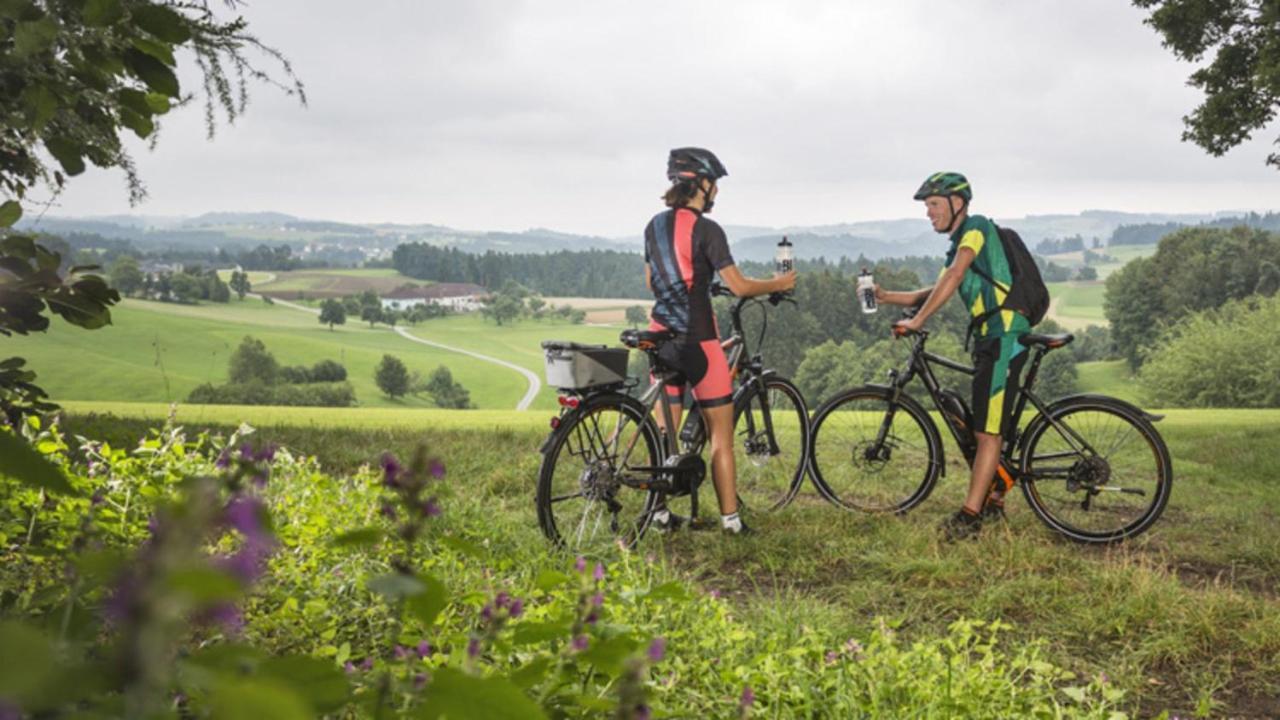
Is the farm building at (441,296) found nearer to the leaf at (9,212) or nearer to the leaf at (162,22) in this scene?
the leaf at (9,212)

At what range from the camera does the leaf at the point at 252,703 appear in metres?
0.58

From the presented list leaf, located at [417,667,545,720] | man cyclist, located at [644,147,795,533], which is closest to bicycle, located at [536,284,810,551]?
man cyclist, located at [644,147,795,533]

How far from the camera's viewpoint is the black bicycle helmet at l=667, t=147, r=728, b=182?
5.69 meters

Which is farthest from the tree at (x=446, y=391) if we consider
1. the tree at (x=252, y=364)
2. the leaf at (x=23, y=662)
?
the leaf at (x=23, y=662)

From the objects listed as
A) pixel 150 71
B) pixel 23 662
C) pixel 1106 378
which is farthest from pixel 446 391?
pixel 23 662

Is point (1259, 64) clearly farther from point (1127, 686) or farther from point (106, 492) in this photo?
point (106, 492)

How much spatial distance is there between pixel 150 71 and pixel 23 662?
7.01 ft

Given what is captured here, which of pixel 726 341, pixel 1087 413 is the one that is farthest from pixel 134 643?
pixel 1087 413

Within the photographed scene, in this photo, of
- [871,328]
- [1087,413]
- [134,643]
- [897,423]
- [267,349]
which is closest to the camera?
[134,643]

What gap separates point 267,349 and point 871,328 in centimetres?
6875

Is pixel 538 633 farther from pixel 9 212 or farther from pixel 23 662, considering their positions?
pixel 9 212

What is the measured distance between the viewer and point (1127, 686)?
385 cm

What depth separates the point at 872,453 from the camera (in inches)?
269

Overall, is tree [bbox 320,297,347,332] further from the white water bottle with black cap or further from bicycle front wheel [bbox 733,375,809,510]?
the white water bottle with black cap
